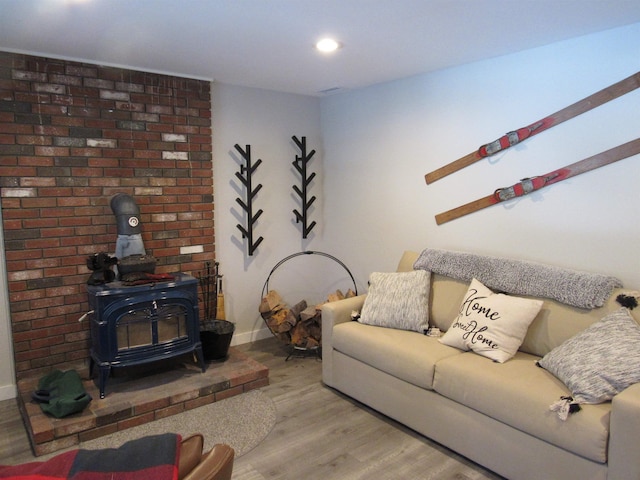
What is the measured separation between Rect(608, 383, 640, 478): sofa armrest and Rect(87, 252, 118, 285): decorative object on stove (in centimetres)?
281

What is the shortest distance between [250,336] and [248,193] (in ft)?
4.17

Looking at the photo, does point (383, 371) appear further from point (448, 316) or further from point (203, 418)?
point (203, 418)

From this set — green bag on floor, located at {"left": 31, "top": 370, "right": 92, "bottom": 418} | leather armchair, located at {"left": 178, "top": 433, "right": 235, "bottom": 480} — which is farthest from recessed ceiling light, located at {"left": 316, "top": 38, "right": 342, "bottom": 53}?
green bag on floor, located at {"left": 31, "top": 370, "right": 92, "bottom": 418}

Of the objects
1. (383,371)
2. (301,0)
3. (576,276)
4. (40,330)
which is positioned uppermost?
(301,0)

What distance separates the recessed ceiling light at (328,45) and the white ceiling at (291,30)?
54 millimetres

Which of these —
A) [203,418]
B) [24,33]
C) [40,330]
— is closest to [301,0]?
[24,33]

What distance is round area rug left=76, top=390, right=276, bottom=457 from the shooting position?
8.48 feet

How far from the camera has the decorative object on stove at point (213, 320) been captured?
3.35 m

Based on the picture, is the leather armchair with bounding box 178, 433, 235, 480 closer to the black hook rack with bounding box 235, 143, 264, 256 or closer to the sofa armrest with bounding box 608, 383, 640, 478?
the sofa armrest with bounding box 608, 383, 640, 478

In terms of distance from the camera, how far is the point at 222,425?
9.11 ft

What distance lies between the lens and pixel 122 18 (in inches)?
91.4

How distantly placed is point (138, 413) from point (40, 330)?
958mm

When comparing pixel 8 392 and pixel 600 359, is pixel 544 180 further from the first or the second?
pixel 8 392

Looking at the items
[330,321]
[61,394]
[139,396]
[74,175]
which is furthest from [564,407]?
[74,175]
